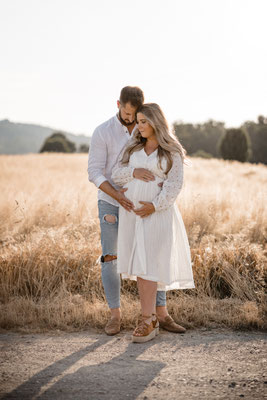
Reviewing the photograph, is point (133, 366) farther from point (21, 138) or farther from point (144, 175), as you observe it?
point (21, 138)

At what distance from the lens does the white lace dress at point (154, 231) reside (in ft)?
11.9

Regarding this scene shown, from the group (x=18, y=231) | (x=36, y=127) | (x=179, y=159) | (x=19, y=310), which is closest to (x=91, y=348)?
(x=19, y=310)

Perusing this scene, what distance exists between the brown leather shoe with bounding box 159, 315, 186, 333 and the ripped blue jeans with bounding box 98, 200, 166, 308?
16cm

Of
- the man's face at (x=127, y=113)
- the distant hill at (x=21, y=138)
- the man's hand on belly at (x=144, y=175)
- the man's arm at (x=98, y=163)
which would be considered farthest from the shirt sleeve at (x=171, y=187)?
the distant hill at (x=21, y=138)

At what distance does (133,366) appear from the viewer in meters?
3.11

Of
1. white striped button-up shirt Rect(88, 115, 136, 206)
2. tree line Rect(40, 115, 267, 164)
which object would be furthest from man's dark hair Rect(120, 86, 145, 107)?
tree line Rect(40, 115, 267, 164)

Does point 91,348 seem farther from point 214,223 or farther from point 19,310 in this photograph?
point 214,223

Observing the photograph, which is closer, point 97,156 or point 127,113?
point 127,113

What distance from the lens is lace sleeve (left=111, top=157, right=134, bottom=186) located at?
3729mm

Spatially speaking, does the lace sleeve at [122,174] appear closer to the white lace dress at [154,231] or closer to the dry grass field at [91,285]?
the white lace dress at [154,231]

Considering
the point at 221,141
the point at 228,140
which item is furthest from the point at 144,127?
the point at 221,141

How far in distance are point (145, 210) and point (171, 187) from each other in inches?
12.1

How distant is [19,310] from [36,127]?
17685cm

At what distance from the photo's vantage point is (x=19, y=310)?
421cm
